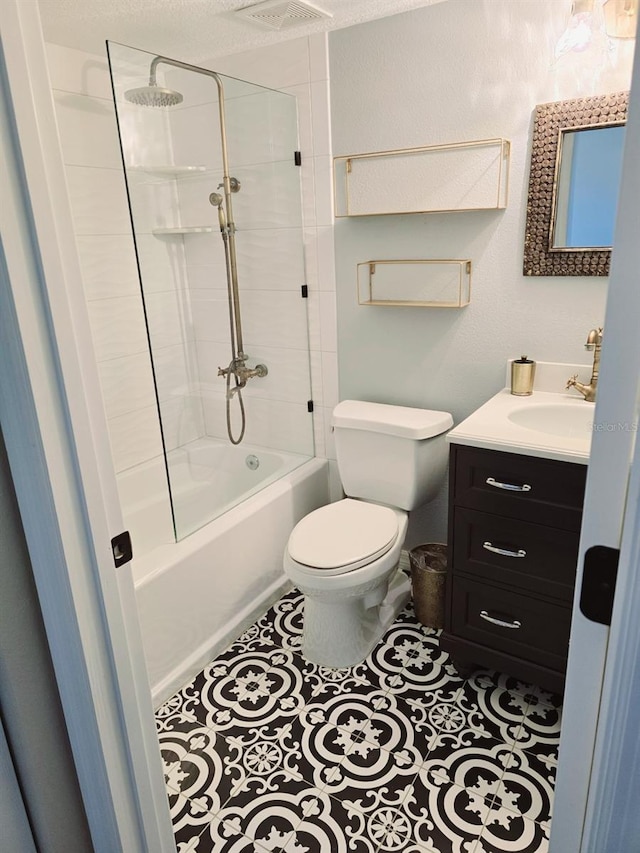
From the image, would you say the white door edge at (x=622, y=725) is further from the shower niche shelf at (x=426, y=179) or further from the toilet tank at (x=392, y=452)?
the shower niche shelf at (x=426, y=179)

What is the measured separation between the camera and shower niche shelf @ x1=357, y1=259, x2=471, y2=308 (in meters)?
2.26

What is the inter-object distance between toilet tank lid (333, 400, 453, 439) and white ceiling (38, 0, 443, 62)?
1.41m

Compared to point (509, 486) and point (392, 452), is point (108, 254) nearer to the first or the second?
point (392, 452)

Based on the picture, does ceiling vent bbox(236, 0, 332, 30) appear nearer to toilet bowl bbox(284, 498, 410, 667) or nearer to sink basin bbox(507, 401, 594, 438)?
sink basin bbox(507, 401, 594, 438)

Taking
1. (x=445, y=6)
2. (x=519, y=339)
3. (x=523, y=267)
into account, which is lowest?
(x=519, y=339)

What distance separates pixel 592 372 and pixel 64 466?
178 cm

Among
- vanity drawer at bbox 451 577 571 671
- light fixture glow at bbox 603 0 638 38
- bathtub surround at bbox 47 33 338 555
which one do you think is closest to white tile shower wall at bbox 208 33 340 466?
bathtub surround at bbox 47 33 338 555

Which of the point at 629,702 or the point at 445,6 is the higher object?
the point at 445,6

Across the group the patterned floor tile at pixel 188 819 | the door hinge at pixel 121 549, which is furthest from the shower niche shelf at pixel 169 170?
the patterned floor tile at pixel 188 819

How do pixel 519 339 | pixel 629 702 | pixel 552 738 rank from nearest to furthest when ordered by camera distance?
pixel 629 702, pixel 552 738, pixel 519 339

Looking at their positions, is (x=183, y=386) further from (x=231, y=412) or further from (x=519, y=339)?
(x=519, y=339)

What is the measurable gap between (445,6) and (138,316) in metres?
1.69

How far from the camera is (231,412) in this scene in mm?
2760

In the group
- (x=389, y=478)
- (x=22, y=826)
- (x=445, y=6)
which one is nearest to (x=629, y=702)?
(x=22, y=826)
